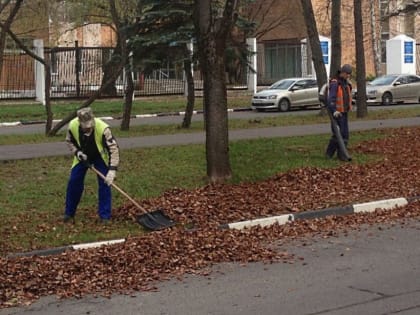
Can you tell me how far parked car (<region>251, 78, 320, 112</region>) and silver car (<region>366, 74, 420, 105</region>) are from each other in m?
2.82

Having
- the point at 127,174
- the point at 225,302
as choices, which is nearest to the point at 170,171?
the point at 127,174

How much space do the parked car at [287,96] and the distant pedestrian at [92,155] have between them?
22.5 meters

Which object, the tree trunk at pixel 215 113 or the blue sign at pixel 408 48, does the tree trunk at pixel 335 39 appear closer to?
the tree trunk at pixel 215 113

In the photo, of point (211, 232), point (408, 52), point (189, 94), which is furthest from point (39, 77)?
point (211, 232)

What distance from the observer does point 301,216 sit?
10250 mm

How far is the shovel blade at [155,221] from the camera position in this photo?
944 cm

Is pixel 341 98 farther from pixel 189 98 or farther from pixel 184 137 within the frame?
pixel 189 98

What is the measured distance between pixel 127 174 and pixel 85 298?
6.43 meters

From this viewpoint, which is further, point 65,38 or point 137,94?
point 65,38

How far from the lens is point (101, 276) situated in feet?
24.2

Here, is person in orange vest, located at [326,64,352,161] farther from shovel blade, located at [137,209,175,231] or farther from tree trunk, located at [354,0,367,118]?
tree trunk, located at [354,0,367,118]

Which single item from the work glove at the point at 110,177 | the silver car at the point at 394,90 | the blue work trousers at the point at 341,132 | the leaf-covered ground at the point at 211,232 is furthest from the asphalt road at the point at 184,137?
the silver car at the point at 394,90

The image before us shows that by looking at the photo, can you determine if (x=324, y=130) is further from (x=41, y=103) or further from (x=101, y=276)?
(x=41, y=103)

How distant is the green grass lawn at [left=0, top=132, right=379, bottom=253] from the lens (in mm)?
9531
